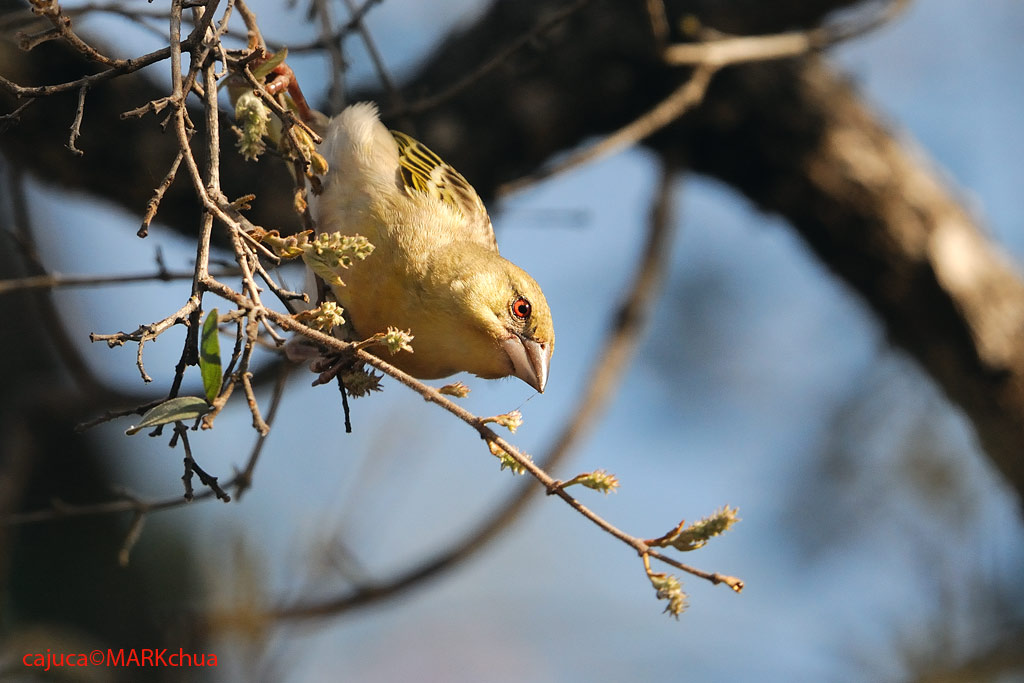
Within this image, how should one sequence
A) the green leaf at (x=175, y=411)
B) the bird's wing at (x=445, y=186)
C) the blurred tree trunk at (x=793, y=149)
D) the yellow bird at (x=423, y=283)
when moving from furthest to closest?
1. the blurred tree trunk at (x=793, y=149)
2. the bird's wing at (x=445, y=186)
3. the yellow bird at (x=423, y=283)
4. the green leaf at (x=175, y=411)

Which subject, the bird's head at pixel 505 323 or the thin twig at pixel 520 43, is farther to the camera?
the thin twig at pixel 520 43

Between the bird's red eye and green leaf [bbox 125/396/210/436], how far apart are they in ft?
4.28

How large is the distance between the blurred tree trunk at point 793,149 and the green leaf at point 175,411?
3.27m

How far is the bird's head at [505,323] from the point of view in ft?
9.61

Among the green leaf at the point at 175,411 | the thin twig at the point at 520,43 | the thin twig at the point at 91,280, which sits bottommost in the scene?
the green leaf at the point at 175,411

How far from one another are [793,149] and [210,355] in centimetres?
473

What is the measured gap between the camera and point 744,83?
567 cm

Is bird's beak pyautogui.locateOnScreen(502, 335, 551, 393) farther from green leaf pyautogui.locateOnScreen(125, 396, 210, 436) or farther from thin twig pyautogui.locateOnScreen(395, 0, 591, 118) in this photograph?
green leaf pyautogui.locateOnScreen(125, 396, 210, 436)

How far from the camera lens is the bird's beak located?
2.94 metres

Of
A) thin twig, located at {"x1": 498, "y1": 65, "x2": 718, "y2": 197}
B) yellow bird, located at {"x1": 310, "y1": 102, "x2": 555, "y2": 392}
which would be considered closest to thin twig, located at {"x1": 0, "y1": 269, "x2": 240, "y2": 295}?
Result: yellow bird, located at {"x1": 310, "y1": 102, "x2": 555, "y2": 392}

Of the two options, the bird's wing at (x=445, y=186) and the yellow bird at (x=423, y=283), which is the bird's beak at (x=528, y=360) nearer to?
the yellow bird at (x=423, y=283)

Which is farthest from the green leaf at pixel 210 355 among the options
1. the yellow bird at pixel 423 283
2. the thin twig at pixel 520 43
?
the thin twig at pixel 520 43

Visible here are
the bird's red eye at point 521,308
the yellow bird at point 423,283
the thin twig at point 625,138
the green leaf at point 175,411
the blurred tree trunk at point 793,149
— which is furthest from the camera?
the blurred tree trunk at point 793,149

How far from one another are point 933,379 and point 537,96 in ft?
10.5
